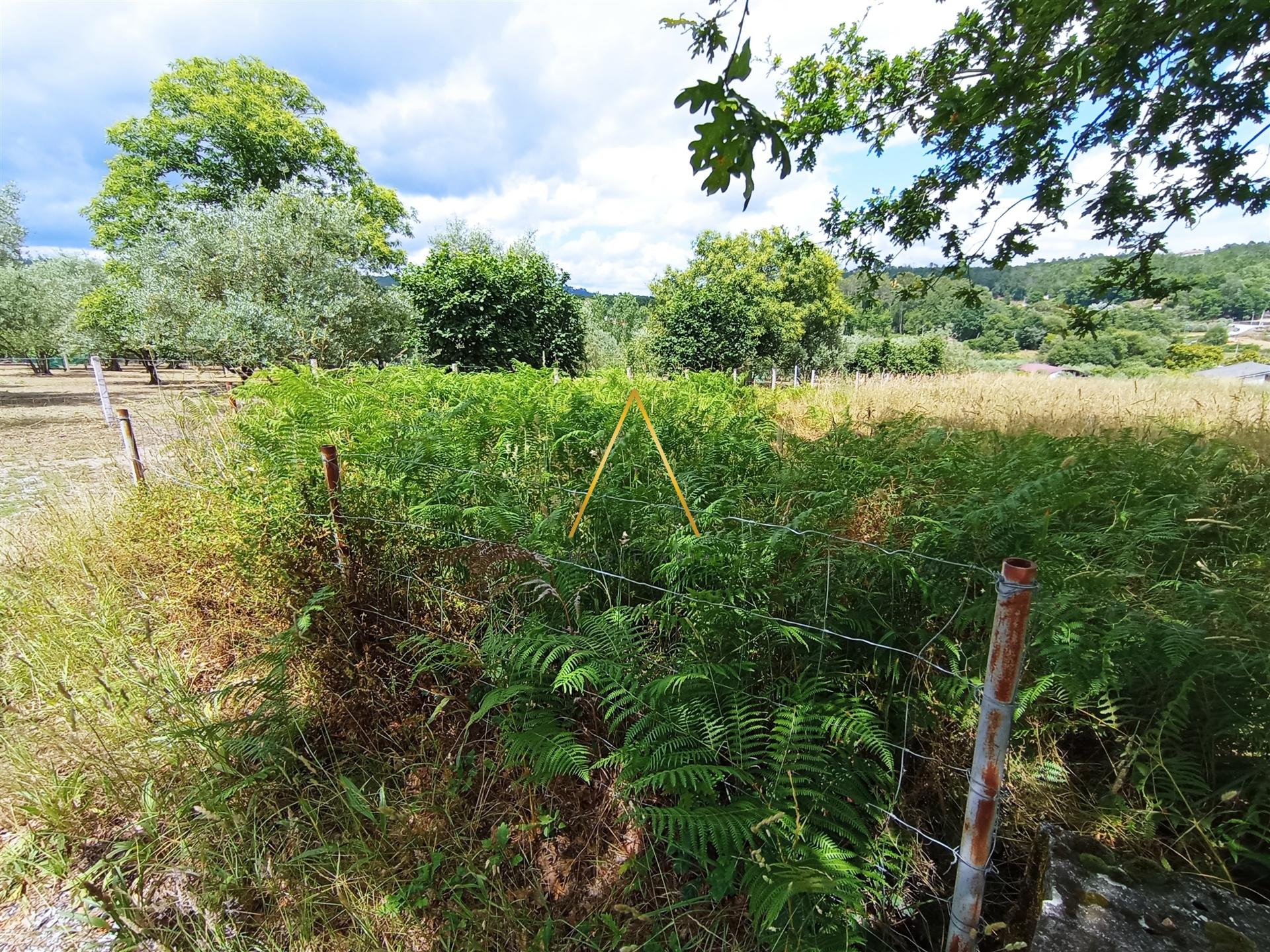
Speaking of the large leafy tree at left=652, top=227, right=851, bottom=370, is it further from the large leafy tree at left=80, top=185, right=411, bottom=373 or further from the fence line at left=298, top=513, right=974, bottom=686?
the fence line at left=298, top=513, right=974, bottom=686

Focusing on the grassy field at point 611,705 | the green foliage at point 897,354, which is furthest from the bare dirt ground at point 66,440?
the green foliage at point 897,354

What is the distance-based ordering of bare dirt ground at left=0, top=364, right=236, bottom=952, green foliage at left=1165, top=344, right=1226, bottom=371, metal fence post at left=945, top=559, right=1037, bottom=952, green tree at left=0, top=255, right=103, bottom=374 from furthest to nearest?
Answer: green foliage at left=1165, top=344, right=1226, bottom=371 < green tree at left=0, top=255, right=103, bottom=374 < bare dirt ground at left=0, top=364, right=236, bottom=952 < metal fence post at left=945, top=559, right=1037, bottom=952

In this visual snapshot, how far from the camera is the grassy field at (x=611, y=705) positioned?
1585mm

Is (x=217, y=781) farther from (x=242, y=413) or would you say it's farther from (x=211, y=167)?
(x=211, y=167)

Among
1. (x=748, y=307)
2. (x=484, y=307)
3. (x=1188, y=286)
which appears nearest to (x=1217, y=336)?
(x=748, y=307)

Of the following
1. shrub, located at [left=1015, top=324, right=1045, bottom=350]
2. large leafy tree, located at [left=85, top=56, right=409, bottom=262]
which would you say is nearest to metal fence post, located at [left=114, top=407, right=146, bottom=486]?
large leafy tree, located at [left=85, top=56, right=409, bottom=262]

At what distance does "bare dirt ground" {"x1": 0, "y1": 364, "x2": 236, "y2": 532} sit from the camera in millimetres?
4730

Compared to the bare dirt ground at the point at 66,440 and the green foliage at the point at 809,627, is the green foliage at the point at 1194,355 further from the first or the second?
the bare dirt ground at the point at 66,440

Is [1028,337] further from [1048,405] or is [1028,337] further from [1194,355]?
[1048,405]

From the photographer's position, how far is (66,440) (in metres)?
9.46

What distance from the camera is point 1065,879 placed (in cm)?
130

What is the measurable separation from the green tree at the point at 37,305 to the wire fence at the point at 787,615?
86.9 feet

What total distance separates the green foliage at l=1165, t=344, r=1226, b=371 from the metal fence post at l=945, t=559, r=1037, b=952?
1465 inches

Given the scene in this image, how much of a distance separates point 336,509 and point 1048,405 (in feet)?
30.4
